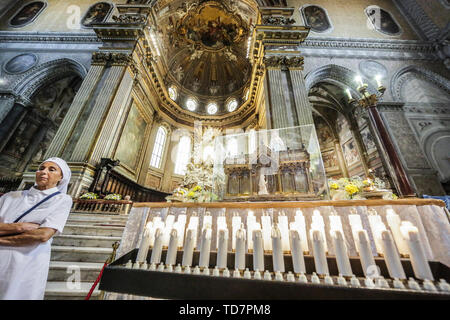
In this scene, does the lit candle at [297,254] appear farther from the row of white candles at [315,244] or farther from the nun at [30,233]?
the nun at [30,233]

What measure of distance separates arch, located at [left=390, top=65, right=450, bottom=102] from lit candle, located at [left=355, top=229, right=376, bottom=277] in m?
10.1

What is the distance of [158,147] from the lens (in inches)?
486

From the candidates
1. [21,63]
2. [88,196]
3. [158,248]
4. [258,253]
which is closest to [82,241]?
[158,248]

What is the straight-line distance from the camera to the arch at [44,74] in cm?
866

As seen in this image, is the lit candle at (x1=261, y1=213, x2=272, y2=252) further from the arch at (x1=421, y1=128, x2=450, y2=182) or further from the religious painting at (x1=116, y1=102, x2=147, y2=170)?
the arch at (x1=421, y1=128, x2=450, y2=182)

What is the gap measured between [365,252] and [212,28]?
1771 cm

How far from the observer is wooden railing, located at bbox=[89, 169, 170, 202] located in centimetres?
633

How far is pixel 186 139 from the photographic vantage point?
1385 centimetres

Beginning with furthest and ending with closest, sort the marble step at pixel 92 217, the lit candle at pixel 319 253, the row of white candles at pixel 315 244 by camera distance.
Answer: the marble step at pixel 92 217 < the lit candle at pixel 319 253 < the row of white candles at pixel 315 244

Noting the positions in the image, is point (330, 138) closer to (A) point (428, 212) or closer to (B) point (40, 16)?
(A) point (428, 212)

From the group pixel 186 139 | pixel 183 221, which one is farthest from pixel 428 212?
pixel 186 139

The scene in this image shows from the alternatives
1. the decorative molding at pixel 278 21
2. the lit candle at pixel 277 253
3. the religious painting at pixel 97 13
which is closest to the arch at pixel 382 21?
the decorative molding at pixel 278 21

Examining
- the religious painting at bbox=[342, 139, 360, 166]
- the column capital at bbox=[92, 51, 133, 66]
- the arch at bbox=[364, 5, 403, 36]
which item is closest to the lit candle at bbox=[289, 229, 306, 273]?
the column capital at bbox=[92, 51, 133, 66]

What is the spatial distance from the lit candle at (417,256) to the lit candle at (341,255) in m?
0.49
